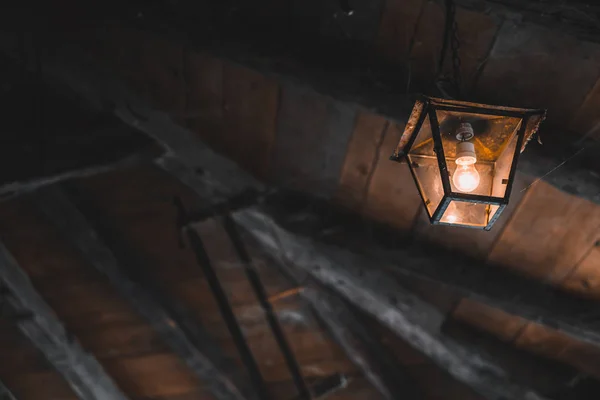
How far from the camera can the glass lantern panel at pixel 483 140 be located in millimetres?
2006

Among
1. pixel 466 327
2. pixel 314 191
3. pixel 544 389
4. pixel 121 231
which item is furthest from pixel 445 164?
pixel 121 231

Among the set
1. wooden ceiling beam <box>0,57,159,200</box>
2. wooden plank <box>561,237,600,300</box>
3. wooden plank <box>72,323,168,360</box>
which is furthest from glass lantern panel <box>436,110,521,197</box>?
wooden plank <box>72,323,168,360</box>

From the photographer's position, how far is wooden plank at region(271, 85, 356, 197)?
2.85 meters

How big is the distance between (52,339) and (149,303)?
31.4 inches

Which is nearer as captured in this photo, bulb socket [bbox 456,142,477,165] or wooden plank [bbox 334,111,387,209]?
bulb socket [bbox 456,142,477,165]

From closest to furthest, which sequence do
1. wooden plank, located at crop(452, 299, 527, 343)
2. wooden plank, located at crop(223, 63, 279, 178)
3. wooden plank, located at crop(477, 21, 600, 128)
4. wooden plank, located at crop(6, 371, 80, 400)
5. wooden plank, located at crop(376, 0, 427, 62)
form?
wooden plank, located at crop(477, 21, 600, 128) < wooden plank, located at crop(376, 0, 427, 62) < wooden plank, located at crop(223, 63, 279, 178) < wooden plank, located at crop(452, 299, 527, 343) < wooden plank, located at crop(6, 371, 80, 400)

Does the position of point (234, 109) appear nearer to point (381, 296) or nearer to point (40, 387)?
point (381, 296)

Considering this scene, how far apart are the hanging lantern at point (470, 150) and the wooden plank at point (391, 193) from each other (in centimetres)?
76

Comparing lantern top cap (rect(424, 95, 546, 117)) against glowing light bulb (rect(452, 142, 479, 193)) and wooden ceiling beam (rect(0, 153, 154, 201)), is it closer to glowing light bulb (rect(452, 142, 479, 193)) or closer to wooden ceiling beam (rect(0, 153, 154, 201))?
glowing light bulb (rect(452, 142, 479, 193))

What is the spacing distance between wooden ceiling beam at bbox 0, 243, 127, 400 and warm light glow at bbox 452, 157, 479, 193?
3000 mm

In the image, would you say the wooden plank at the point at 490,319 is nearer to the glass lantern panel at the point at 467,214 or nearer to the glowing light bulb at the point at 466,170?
the glass lantern panel at the point at 467,214

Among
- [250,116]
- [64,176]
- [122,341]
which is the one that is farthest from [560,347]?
[64,176]

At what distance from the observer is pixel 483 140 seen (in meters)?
2.05

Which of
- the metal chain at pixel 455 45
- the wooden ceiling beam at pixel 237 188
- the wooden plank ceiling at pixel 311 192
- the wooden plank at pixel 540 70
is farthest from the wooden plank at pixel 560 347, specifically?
the metal chain at pixel 455 45
